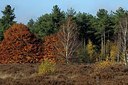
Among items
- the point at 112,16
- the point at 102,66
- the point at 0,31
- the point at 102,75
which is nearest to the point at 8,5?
the point at 0,31

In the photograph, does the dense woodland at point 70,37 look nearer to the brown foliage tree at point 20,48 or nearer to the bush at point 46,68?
the brown foliage tree at point 20,48

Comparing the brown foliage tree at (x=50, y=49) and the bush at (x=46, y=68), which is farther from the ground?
the brown foliage tree at (x=50, y=49)

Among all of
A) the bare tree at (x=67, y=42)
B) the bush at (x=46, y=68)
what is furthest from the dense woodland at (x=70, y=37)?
the bush at (x=46, y=68)

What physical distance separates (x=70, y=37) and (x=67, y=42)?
1.71 metres

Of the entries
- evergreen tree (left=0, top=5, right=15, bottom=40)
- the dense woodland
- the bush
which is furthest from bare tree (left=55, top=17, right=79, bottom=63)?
the bush

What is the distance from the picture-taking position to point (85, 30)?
9069cm

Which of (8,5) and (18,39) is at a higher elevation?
(8,5)

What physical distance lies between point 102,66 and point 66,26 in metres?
37.6

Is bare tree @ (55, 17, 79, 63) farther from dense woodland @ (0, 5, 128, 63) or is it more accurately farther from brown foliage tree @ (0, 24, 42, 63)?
brown foliage tree @ (0, 24, 42, 63)

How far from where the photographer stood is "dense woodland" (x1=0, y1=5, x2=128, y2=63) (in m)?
70.2

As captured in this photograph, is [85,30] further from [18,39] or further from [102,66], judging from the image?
[102,66]

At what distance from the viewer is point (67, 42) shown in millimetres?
69812

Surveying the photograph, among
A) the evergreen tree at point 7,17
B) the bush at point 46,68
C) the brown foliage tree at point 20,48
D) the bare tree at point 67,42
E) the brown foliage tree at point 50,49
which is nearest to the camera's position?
the bush at point 46,68

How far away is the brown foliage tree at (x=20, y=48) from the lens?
70.4 m
